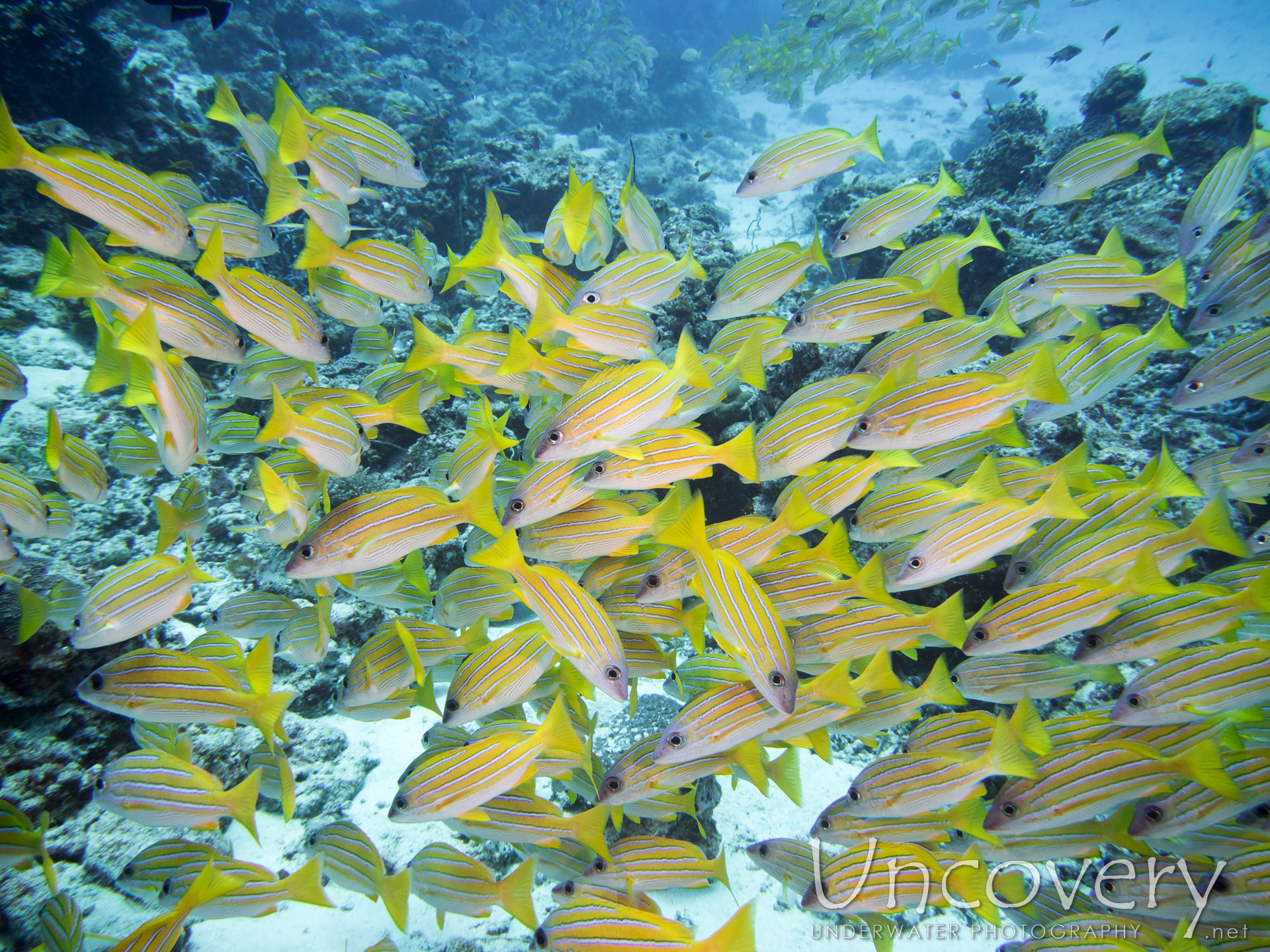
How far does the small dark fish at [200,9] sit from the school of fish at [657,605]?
2.29 meters

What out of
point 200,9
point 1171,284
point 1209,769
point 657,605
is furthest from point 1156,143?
point 200,9

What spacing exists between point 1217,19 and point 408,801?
8671 cm

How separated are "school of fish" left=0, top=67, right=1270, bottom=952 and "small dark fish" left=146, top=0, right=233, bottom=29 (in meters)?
2.29

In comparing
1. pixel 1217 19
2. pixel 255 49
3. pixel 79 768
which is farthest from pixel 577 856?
pixel 1217 19

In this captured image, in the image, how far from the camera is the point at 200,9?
4.41 meters

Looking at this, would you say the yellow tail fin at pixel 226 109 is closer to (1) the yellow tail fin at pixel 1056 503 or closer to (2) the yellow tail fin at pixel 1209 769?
(1) the yellow tail fin at pixel 1056 503

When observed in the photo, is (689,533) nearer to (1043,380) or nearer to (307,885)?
(1043,380)

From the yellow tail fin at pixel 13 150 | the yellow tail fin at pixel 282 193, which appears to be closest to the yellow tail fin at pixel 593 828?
the yellow tail fin at pixel 282 193

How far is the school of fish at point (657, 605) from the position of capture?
7.14 ft

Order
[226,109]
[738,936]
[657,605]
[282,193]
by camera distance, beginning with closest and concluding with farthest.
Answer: [738,936], [657,605], [282,193], [226,109]

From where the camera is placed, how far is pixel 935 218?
7.78 metres

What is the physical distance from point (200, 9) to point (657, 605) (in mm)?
6403

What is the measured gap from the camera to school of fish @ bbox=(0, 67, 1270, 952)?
2176mm

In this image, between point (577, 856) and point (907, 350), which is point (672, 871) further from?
point (907, 350)
